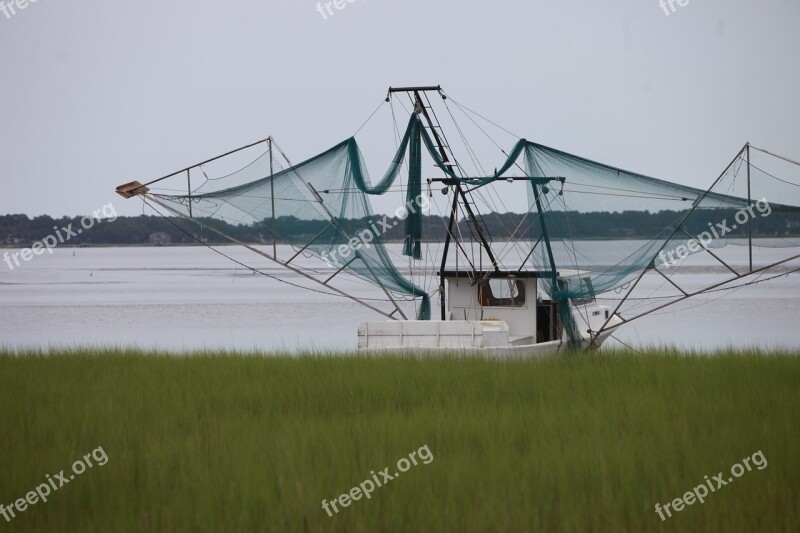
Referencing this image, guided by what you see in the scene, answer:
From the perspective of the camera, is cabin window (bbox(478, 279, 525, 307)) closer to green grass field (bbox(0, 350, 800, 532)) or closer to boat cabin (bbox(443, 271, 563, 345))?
boat cabin (bbox(443, 271, 563, 345))

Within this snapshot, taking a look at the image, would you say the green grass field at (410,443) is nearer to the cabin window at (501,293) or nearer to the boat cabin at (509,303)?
the boat cabin at (509,303)

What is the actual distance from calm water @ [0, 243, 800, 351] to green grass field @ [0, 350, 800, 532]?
569 centimetres

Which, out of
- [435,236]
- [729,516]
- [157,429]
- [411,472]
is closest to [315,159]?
[435,236]

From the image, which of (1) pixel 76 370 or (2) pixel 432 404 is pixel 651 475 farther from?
(1) pixel 76 370

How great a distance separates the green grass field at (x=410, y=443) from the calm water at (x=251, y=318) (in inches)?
224

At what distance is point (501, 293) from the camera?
17.2 m

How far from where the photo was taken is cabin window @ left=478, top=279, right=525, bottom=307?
16906mm

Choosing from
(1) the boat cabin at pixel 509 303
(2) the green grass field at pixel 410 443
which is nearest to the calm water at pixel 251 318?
(1) the boat cabin at pixel 509 303

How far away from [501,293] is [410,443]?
8.05 m

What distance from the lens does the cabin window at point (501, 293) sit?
16.9 metres

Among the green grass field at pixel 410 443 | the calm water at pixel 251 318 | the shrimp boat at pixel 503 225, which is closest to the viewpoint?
the green grass field at pixel 410 443

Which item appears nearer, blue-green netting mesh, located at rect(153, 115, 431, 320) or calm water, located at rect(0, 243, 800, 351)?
blue-green netting mesh, located at rect(153, 115, 431, 320)

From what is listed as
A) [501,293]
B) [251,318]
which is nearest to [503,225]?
[501,293]

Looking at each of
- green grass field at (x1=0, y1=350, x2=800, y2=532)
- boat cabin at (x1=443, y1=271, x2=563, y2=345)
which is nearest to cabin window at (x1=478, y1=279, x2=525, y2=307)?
boat cabin at (x1=443, y1=271, x2=563, y2=345)
